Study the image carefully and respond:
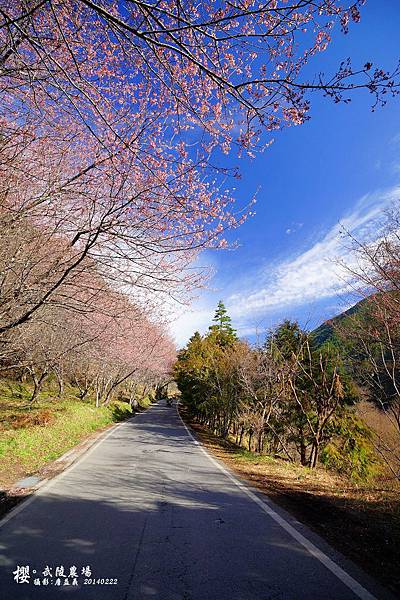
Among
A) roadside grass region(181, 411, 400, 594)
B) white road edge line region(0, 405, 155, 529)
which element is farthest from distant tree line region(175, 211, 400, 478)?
white road edge line region(0, 405, 155, 529)

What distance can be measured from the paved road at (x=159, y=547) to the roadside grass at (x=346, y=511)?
0.42 metres

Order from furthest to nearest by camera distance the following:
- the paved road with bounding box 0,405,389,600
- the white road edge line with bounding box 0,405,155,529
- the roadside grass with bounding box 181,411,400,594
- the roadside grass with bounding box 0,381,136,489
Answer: the roadside grass with bounding box 0,381,136,489 → the white road edge line with bounding box 0,405,155,529 → the roadside grass with bounding box 181,411,400,594 → the paved road with bounding box 0,405,389,600

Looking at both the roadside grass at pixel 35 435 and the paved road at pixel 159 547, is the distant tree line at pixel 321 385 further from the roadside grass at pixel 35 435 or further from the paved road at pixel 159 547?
the roadside grass at pixel 35 435

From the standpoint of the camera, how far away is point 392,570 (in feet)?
11.3

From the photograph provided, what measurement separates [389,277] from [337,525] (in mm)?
3634

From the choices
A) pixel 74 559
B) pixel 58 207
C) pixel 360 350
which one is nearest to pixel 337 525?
pixel 360 350

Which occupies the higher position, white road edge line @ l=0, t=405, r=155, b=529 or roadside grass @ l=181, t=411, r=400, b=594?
roadside grass @ l=181, t=411, r=400, b=594

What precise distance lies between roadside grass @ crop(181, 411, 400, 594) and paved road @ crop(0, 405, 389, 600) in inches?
16.4

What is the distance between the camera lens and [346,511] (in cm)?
555

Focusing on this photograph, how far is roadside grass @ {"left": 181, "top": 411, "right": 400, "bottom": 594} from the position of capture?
148 inches

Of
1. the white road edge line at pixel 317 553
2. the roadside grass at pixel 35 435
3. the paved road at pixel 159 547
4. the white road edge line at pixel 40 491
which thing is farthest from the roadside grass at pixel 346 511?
the roadside grass at pixel 35 435

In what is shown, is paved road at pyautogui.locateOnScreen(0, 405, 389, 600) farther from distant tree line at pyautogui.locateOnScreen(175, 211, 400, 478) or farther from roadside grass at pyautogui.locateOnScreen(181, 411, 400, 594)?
distant tree line at pyautogui.locateOnScreen(175, 211, 400, 478)

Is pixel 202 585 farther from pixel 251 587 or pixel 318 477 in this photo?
pixel 318 477

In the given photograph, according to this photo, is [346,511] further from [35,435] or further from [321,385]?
[35,435]
